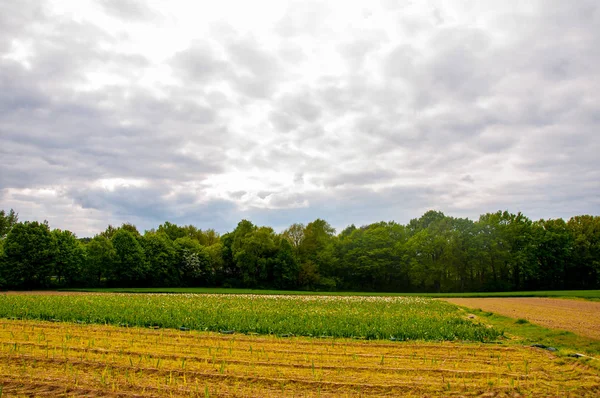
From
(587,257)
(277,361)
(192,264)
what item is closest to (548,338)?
(277,361)

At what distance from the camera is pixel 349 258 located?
258ft

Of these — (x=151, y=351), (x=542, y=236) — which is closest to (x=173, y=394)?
(x=151, y=351)

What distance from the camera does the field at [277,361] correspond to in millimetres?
8797

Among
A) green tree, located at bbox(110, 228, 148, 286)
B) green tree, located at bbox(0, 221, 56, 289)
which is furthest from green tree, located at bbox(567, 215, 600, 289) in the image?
green tree, located at bbox(0, 221, 56, 289)

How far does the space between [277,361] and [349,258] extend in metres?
68.6

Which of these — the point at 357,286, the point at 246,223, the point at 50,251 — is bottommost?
Answer: the point at 357,286

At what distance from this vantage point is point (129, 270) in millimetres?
68750

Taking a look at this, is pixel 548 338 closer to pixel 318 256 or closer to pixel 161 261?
pixel 318 256

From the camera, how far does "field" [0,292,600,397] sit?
8.80 m

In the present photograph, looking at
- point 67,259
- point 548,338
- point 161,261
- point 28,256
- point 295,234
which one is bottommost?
point 548,338

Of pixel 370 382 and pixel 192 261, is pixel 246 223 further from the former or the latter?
pixel 370 382

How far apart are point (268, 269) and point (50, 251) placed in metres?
36.7

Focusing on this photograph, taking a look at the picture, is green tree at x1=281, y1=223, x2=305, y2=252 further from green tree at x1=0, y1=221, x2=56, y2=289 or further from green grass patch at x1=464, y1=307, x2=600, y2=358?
green grass patch at x1=464, y1=307, x2=600, y2=358

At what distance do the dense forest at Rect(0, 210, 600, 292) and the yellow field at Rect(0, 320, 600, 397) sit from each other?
5752 centimetres
